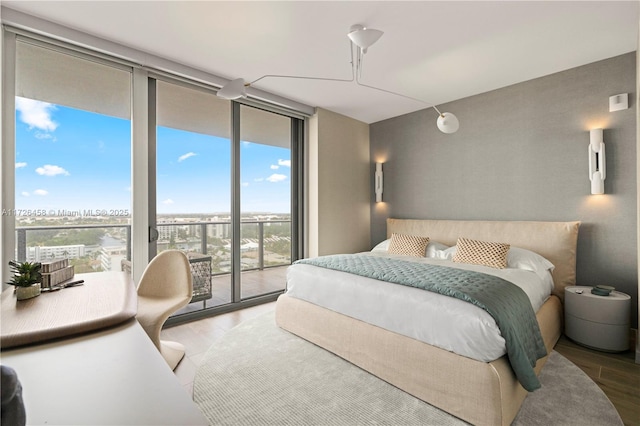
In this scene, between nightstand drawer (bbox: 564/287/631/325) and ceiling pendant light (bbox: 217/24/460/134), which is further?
nightstand drawer (bbox: 564/287/631/325)

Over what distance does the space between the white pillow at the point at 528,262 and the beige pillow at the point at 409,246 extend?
3.02 ft

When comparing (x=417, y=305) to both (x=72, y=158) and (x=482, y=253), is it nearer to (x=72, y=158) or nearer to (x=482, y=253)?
(x=482, y=253)

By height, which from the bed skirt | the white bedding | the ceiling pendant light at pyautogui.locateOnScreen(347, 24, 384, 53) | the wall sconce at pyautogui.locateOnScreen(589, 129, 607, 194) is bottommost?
the bed skirt

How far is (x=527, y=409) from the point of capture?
177 cm

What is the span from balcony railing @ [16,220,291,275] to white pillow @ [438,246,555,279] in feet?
9.15

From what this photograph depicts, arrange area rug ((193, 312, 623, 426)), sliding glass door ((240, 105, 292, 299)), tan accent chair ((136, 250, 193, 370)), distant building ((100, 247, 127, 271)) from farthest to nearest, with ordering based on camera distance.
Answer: sliding glass door ((240, 105, 292, 299)) < distant building ((100, 247, 127, 271)) < tan accent chair ((136, 250, 193, 370)) < area rug ((193, 312, 623, 426))

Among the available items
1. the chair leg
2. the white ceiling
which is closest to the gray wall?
the white ceiling

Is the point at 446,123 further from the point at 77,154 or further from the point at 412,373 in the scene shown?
the point at 77,154

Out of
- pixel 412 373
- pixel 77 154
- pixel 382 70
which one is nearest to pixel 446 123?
pixel 382 70

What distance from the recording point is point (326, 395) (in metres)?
1.92

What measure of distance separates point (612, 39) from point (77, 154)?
4855 millimetres

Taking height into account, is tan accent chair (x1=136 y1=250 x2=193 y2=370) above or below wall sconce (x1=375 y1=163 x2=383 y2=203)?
below

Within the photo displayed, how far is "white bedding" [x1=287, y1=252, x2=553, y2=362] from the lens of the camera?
65.3 inches

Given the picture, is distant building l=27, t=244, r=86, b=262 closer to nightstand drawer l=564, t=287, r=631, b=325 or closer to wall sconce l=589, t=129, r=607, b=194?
nightstand drawer l=564, t=287, r=631, b=325
